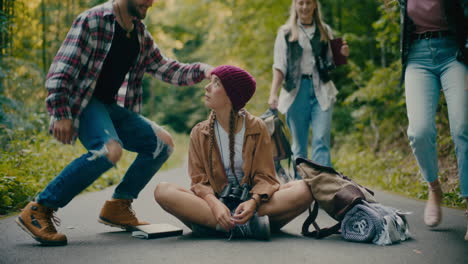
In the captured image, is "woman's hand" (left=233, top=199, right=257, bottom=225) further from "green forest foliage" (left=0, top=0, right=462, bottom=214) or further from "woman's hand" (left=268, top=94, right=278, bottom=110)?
"green forest foliage" (left=0, top=0, right=462, bottom=214)

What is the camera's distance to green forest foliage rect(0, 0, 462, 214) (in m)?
6.88

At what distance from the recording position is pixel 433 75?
158 inches

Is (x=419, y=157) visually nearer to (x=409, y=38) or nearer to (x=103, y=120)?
(x=409, y=38)

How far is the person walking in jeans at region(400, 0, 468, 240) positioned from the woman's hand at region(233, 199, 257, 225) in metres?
1.46

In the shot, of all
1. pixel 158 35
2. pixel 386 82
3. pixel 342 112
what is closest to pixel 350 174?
pixel 386 82

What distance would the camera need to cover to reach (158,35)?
27016 mm

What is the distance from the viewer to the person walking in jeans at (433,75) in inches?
150

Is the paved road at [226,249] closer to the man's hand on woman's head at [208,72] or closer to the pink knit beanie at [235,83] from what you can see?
the pink knit beanie at [235,83]

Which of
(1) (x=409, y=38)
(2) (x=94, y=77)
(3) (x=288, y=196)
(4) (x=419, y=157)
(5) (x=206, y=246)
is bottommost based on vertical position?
(5) (x=206, y=246)

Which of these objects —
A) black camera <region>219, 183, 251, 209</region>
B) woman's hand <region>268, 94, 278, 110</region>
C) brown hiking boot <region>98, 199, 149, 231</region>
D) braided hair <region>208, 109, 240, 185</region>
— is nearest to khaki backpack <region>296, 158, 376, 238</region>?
black camera <region>219, 183, 251, 209</region>

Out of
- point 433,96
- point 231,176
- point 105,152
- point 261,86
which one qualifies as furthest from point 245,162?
point 261,86

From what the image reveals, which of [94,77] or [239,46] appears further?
[239,46]

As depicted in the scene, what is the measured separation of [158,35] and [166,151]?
77.6 feet

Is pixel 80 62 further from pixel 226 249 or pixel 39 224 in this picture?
pixel 226 249
